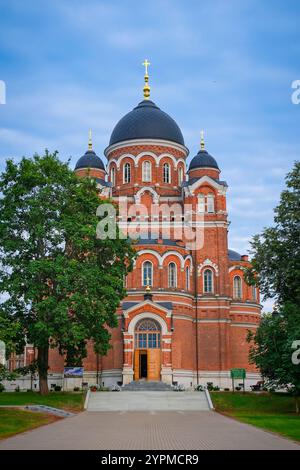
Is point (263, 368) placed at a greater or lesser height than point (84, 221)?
lesser

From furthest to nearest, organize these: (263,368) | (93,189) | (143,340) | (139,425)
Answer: (143,340), (93,189), (263,368), (139,425)

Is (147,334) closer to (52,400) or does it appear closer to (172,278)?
(172,278)

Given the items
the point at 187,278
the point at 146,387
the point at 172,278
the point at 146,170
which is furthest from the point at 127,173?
the point at 146,387

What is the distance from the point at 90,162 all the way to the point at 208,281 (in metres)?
15.6

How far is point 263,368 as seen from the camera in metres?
34.5

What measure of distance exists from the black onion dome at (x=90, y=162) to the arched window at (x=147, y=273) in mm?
11850

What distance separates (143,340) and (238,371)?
9.44 meters

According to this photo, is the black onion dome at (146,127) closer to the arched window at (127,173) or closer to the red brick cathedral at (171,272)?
the red brick cathedral at (171,272)

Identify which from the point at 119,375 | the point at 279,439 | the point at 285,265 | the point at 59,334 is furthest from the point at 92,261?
the point at 279,439

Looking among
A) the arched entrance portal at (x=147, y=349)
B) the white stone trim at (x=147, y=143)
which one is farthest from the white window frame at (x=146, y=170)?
the arched entrance portal at (x=147, y=349)

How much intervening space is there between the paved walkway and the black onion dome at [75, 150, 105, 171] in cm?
3597

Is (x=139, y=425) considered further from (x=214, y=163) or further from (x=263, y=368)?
(x=214, y=163)

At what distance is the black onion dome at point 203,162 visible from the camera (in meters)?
56.8

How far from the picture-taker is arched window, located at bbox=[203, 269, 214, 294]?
2104 inches
